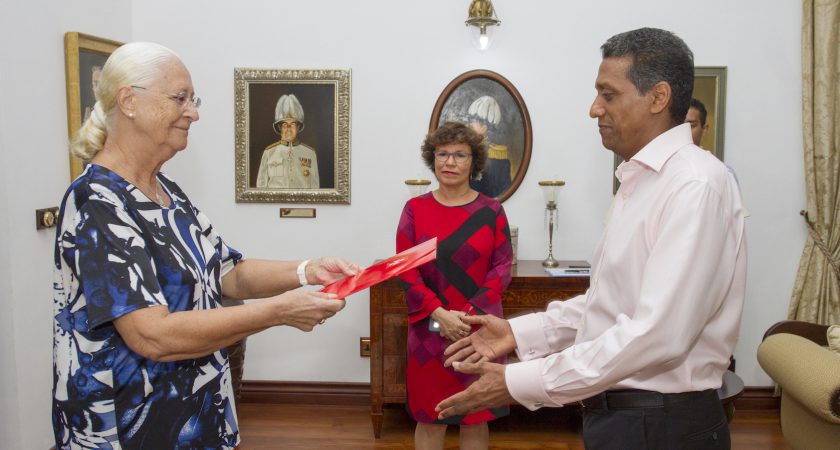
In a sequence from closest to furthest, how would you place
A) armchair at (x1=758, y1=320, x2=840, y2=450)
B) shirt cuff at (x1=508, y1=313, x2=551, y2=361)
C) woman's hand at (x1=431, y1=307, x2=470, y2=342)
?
shirt cuff at (x1=508, y1=313, x2=551, y2=361)
armchair at (x1=758, y1=320, x2=840, y2=450)
woman's hand at (x1=431, y1=307, x2=470, y2=342)

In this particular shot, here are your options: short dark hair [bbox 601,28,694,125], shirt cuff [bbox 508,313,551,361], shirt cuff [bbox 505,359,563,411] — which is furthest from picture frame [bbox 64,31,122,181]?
short dark hair [bbox 601,28,694,125]

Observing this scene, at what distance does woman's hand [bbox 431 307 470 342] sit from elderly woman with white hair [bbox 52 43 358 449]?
5.17 feet

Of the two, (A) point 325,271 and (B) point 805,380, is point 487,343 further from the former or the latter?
(B) point 805,380

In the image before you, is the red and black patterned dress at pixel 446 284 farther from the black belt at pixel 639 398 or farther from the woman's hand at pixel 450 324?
the black belt at pixel 639 398

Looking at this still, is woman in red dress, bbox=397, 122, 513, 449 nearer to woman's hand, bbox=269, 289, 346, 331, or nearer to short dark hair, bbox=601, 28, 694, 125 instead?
woman's hand, bbox=269, 289, 346, 331

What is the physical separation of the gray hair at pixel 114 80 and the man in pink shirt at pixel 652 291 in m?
1.17

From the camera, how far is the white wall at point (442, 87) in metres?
4.58

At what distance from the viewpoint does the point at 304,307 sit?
183 cm

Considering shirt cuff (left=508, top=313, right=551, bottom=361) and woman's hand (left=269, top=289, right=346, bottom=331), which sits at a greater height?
woman's hand (left=269, top=289, right=346, bottom=331)

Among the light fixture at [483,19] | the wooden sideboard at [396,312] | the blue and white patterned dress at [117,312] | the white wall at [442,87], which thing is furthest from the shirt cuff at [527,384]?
the light fixture at [483,19]

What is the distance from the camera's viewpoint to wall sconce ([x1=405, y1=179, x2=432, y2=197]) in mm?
4406

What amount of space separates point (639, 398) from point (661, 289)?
0.34m

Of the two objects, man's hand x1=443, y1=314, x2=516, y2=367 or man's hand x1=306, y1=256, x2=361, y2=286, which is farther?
man's hand x1=306, y1=256, x2=361, y2=286

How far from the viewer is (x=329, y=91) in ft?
15.3
